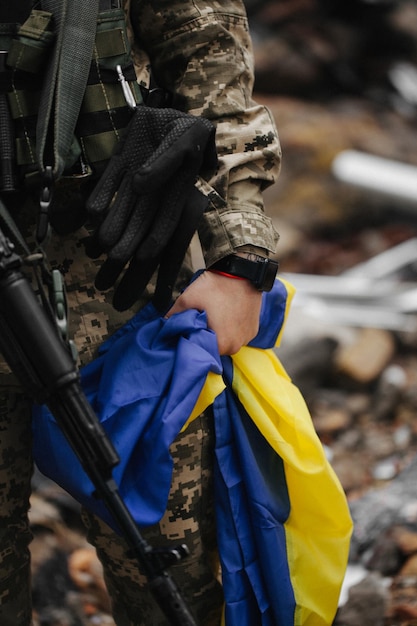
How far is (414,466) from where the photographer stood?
3135 mm

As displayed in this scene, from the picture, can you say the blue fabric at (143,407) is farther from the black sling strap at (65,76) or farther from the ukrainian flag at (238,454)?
the black sling strap at (65,76)

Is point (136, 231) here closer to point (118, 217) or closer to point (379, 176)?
point (118, 217)

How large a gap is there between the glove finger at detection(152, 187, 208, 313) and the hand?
6 centimetres

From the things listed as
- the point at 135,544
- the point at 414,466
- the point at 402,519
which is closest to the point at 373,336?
the point at 414,466

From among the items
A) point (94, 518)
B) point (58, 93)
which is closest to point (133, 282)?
point (58, 93)

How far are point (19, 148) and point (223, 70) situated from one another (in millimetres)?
475

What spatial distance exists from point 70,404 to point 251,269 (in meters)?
0.50

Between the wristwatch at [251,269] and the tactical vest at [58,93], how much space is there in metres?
0.32

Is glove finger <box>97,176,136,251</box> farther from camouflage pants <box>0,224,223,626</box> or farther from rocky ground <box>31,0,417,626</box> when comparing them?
rocky ground <box>31,0,417,626</box>

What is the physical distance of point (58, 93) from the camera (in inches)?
60.1

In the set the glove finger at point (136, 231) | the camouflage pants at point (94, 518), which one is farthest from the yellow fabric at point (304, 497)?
the glove finger at point (136, 231)

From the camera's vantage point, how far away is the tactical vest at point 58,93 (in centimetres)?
155

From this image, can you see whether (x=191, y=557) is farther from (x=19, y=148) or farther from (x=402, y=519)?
(x=402, y=519)

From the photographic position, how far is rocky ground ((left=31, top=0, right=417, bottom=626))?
2.78 meters
